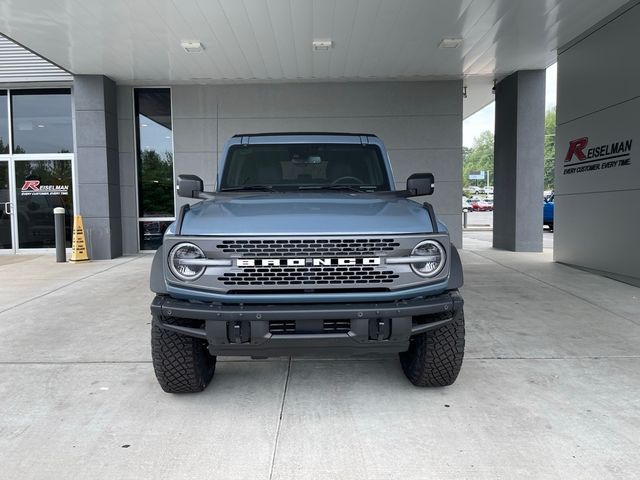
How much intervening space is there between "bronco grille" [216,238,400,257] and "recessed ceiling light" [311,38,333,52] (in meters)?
7.16

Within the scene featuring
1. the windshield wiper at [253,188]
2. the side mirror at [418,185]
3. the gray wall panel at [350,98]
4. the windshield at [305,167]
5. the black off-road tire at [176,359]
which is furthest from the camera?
the gray wall panel at [350,98]

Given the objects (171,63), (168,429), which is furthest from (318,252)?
(171,63)

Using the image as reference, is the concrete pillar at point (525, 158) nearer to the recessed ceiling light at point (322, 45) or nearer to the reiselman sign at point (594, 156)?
the reiselman sign at point (594, 156)

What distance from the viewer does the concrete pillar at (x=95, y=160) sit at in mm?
11625

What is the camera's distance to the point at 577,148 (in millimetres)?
9602

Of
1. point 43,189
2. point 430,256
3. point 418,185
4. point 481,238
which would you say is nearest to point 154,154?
point 43,189

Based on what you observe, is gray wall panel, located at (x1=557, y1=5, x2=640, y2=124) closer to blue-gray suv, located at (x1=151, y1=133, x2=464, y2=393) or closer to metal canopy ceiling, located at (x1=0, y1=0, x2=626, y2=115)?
metal canopy ceiling, located at (x1=0, y1=0, x2=626, y2=115)

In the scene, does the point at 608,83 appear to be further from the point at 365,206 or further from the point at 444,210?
the point at 365,206

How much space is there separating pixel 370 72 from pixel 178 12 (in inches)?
192

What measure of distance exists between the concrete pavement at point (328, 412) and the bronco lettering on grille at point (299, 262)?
1032 mm

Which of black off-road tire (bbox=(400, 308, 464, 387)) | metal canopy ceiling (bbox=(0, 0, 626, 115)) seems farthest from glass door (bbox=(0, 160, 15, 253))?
black off-road tire (bbox=(400, 308, 464, 387))

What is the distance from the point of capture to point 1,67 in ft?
36.9

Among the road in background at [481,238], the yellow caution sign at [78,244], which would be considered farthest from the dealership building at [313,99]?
the road in background at [481,238]

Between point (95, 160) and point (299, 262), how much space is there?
10211 millimetres
